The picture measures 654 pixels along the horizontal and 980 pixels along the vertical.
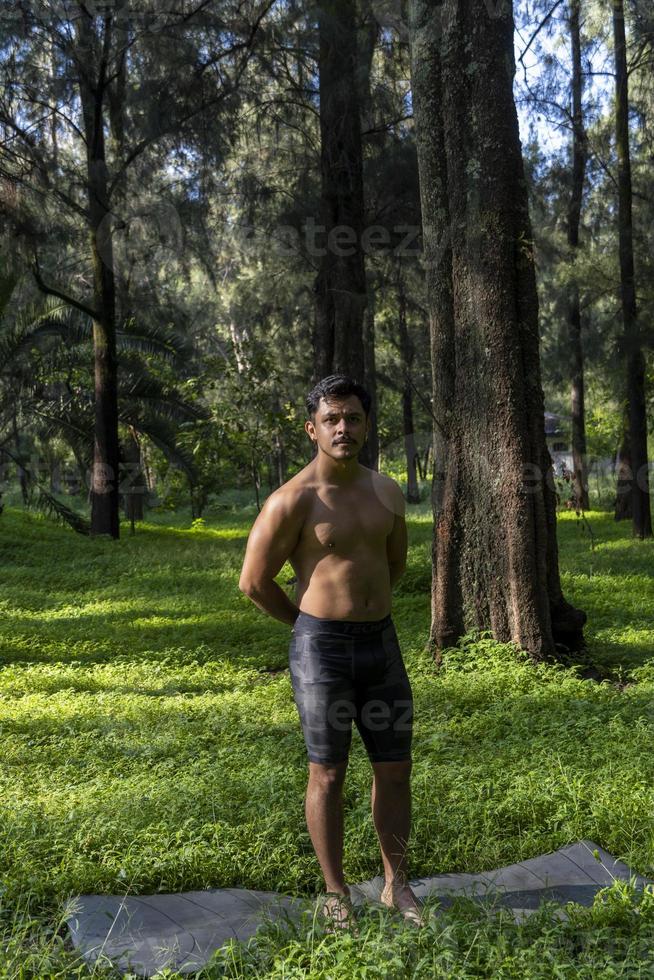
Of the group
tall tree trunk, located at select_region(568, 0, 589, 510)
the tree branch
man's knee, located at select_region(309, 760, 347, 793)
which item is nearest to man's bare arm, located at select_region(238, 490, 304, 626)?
man's knee, located at select_region(309, 760, 347, 793)

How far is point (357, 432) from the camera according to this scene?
338 cm

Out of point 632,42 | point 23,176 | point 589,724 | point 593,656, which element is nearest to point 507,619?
point 593,656

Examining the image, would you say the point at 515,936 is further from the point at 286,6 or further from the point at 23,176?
the point at 23,176

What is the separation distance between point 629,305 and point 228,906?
1373 cm

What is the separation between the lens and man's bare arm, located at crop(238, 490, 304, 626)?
3.36 metres

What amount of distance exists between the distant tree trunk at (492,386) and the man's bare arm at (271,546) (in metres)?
3.59

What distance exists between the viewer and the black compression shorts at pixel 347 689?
3.25 meters

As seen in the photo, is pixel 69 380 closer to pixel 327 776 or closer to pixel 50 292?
pixel 50 292

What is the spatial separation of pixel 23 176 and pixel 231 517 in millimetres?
12489

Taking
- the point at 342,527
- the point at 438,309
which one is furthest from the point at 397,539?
the point at 438,309

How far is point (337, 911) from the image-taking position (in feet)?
10.4

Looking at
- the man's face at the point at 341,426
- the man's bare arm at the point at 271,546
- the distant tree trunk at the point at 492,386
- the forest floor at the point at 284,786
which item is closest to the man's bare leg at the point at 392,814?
the forest floor at the point at 284,786

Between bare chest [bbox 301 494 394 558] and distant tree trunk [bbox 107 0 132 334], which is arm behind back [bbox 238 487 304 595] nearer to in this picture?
bare chest [bbox 301 494 394 558]

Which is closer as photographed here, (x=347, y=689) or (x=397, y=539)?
(x=347, y=689)
